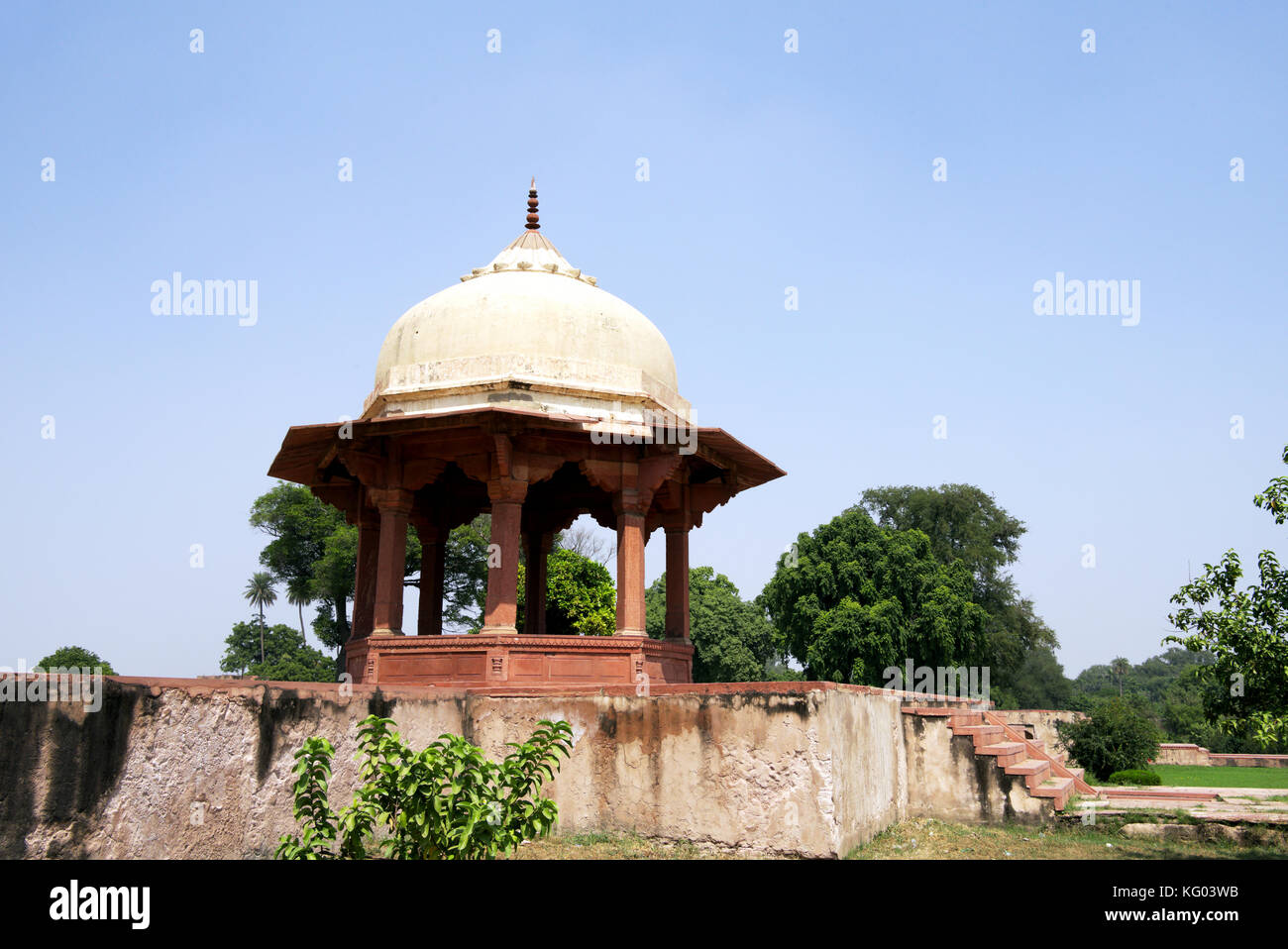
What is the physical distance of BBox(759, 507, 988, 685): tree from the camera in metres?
34.2

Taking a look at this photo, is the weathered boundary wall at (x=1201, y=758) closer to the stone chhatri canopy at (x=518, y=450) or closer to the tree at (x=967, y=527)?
the tree at (x=967, y=527)

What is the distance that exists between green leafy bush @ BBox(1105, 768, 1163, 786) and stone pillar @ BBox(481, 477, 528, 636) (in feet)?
46.5

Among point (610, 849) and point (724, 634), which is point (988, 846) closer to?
point (610, 849)

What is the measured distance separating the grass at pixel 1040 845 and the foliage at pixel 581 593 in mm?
18706

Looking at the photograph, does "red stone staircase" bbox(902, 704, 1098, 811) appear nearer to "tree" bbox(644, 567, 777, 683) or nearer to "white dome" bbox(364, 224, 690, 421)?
"white dome" bbox(364, 224, 690, 421)

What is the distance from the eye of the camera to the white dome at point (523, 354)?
39.4ft

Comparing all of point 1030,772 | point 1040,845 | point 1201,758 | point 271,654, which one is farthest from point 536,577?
point 271,654

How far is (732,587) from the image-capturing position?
47281mm

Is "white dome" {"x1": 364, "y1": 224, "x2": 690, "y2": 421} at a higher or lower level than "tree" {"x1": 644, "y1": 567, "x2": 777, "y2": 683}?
higher

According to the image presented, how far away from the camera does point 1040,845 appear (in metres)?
10.4

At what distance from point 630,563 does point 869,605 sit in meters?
25.0
